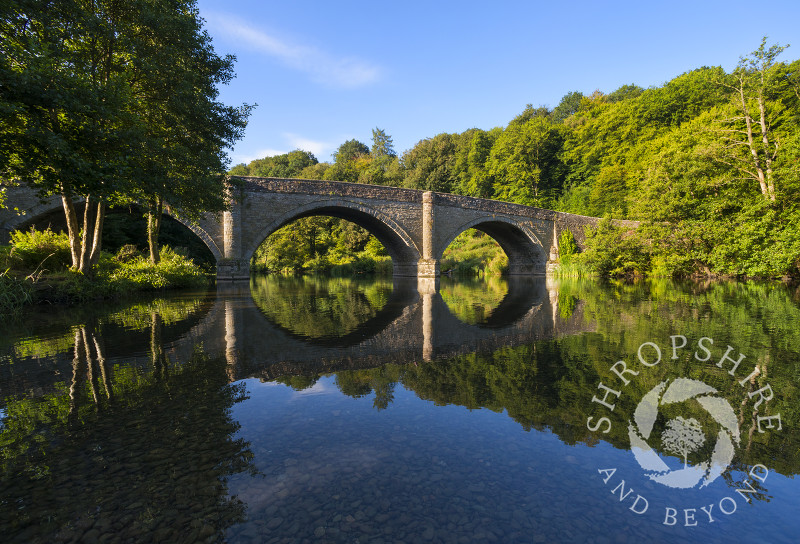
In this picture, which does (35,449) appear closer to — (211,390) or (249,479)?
(211,390)

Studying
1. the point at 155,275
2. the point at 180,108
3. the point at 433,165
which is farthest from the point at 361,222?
the point at 433,165

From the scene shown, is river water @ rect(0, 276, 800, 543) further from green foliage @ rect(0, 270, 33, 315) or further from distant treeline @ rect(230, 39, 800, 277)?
distant treeline @ rect(230, 39, 800, 277)

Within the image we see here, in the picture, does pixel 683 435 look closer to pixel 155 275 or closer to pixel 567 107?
pixel 155 275

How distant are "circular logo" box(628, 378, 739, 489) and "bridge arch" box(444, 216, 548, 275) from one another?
23148 mm

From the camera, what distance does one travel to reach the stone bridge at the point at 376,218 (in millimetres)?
21359

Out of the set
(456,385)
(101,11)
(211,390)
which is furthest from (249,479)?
(101,11)

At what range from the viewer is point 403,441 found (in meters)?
2.67

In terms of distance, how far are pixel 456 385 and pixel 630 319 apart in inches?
210

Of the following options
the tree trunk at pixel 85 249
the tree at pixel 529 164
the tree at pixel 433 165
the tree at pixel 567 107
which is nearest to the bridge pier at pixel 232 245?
the tree trunk at pixel 85 249

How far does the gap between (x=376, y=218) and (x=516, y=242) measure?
14581mm

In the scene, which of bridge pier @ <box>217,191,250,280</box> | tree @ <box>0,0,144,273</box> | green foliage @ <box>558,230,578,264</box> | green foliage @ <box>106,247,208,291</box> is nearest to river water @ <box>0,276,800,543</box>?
tree @ <box>0,0,144,273</box>

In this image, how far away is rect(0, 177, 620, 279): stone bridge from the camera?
841 inches

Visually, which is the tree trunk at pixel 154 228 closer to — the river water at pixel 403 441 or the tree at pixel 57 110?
the tree at pixel 57 110

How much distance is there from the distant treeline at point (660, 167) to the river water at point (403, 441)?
43.6 ft
